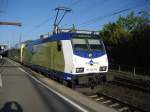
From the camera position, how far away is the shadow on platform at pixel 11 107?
11.6m

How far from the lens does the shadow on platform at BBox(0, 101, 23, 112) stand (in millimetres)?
11579

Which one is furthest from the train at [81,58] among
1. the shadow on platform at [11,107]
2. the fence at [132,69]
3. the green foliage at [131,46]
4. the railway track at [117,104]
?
the green foliage at [131,46]

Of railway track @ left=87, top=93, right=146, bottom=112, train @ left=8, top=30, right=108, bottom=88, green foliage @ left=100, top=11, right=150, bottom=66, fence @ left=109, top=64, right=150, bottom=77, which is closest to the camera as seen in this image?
railway track @ left=87, top=93, right=146, bottom=112

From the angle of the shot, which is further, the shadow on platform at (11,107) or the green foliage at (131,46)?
the green foliage at (131,46)

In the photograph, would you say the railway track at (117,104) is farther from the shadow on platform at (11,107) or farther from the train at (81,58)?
the shadow on platform at (11,107)

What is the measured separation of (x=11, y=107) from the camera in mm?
12305

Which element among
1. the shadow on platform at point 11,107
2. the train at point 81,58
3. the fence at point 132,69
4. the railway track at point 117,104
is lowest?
the railway track at point 117,104

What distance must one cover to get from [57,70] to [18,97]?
655 centimetres

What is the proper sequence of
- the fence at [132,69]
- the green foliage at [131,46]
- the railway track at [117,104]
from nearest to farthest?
the railway track at [117,104], the fence at [132,69], the green foliage at [131,46]

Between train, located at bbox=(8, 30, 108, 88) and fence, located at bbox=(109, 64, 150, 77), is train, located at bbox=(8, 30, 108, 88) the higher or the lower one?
the higher one

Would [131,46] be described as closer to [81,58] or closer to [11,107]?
[81,58]

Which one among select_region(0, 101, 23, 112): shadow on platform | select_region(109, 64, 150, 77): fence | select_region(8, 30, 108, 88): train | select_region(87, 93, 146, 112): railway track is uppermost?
select_region(8, 30, 108, 88): train

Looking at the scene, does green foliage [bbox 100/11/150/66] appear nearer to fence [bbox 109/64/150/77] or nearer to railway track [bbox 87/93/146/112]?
fence [bbox 109/64/150/77]

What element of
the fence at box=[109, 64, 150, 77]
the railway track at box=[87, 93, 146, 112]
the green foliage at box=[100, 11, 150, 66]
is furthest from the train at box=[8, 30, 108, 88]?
the green foliage at box=[100, 11, 150, 66]
